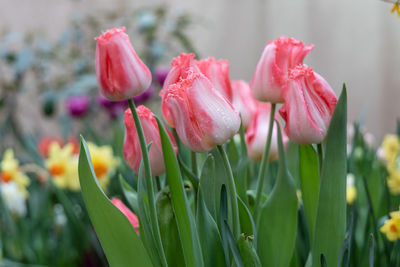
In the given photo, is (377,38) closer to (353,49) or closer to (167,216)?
(353,49)

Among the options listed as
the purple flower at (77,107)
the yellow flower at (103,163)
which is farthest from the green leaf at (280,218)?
the purple flower at (77,107)

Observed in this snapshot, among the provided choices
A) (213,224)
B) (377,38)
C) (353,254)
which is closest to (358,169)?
(353,254)

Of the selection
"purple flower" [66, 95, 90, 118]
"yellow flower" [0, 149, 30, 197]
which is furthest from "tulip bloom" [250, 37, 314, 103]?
"purple flower" [66, 95, 90, 118]

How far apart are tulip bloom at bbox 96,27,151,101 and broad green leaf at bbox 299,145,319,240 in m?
0.11

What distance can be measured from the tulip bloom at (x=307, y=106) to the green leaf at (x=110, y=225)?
0.32ft

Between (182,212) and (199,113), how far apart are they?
5cm

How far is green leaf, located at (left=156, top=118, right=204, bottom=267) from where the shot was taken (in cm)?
Result: 23

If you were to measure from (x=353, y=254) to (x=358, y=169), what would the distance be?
20 centimetres

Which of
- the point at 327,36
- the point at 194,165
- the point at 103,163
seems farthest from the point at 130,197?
the point at 327,36

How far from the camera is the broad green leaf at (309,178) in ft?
0.93

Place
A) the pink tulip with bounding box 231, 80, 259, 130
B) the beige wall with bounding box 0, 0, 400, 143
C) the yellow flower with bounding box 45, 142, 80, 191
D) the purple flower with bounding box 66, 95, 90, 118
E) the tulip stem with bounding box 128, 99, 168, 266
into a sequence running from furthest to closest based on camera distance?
1. the beige wall with bounding box 0, 0, 400, 143
2. the purple flower with bounding box 66, 95, 90, 118
3. the yellow flower with bounding box 45, 142, 80, 191
4. the pink tulip with bounding box 231, 80, 259, 130
5. the tulip stem with bounding box 128, 99, 168, 266

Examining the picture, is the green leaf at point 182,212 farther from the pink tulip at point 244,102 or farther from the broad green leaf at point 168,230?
the pink tulip at point 244,102

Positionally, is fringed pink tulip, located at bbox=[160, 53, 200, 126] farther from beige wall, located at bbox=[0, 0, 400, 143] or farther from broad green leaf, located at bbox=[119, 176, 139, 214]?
beige wall, located at bbox=[0, 0, 400, 143]

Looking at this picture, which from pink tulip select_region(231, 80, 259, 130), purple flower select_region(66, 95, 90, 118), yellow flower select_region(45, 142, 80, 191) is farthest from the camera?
purple flower select_region(66, 95, 90, 118)
